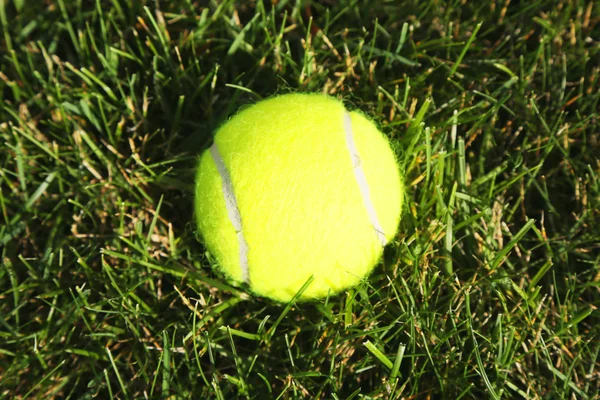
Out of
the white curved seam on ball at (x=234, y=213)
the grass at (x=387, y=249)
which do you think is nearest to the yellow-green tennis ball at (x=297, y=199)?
the white curved seam on ball at (x=234, y=213)

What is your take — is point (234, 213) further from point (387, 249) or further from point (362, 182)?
point (387, 249)

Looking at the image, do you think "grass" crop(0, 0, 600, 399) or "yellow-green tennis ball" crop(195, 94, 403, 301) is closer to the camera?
"yellow-green tennis ball" crop(195, 94, 403, 301)

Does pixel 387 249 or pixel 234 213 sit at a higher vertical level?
pixel 234 213

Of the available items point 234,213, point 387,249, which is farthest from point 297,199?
point 387,249

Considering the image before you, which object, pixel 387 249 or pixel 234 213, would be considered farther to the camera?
pixel 387 249

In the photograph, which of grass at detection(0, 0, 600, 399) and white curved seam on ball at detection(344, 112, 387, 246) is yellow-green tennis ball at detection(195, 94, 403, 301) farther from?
grass at detection(0, 0, 600, 399)

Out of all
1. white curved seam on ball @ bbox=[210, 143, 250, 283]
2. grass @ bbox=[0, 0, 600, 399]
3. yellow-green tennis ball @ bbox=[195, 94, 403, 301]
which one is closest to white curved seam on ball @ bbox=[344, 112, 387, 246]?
yellow-green tennis ball @ bbox=[195, 94, 403, 301]

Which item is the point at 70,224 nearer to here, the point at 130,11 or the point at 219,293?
the point at 219,293
